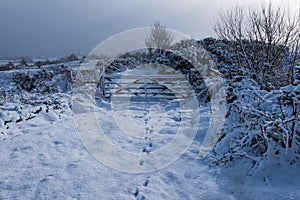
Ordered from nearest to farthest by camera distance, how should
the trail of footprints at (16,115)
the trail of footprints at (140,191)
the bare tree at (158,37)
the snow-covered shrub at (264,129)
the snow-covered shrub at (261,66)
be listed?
the trail of footprints at (140,191), the snow-covered shrub at (264,129), the trail of footprints at (16,115), the snow-covered shrub at (261,66), the bare tree at (158,37)

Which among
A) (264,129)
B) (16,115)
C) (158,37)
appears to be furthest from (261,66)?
(158,37)

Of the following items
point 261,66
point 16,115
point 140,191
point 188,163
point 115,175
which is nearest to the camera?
point 140,191

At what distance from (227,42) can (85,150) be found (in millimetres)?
7152

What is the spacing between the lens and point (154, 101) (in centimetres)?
1010

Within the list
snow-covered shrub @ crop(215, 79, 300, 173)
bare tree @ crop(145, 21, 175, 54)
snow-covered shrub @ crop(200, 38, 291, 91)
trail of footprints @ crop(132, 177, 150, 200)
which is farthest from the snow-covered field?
bare tree @ crop(145, 21, 175, 54)

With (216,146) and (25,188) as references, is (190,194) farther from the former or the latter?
(25,188)

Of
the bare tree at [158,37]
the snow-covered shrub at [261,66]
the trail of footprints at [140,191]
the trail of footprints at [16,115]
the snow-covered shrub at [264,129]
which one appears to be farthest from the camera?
the bare tree at [158,37]

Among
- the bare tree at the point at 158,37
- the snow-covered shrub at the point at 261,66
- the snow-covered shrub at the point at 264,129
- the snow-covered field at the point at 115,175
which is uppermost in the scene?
the bare tree at the point at 158,37

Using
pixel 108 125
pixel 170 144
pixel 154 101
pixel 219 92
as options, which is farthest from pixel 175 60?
pixel 170 144

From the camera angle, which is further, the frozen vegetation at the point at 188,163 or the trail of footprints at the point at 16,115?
the trail of footprints at the point at 16,115

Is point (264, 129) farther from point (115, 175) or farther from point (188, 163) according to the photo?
point (115, 175)

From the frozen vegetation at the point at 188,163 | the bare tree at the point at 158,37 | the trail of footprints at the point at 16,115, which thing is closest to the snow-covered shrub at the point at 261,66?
the frozen vegetation at the point at 188,163

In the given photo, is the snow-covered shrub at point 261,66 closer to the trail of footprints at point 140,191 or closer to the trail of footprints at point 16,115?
the trail of footprints at point 140,191

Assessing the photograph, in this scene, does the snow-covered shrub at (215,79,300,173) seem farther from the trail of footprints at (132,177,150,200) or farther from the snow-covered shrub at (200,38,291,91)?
the snow-covered shrub at (200,38,291,91)
